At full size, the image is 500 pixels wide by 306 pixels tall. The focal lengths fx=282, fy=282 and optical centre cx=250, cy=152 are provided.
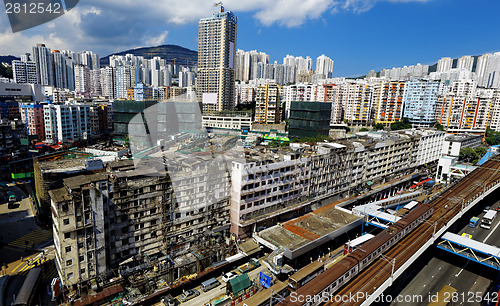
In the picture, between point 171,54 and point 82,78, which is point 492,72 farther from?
point 82,78

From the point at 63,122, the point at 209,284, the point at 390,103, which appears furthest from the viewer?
the point at 390,103

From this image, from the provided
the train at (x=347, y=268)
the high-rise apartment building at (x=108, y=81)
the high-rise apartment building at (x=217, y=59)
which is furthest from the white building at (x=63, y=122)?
the high-rise apartment building at (x=108, y=81)

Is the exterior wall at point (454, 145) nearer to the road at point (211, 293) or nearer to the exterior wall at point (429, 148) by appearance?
the exterior wall at point (429, 148)

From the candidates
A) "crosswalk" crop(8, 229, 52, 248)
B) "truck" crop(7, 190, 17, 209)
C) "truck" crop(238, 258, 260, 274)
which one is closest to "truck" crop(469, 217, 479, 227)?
"truck" crop(238, 258, 260, 274)

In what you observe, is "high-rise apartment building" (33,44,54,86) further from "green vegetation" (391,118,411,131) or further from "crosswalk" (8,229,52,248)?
"green vegetation" (391,118,411,131)

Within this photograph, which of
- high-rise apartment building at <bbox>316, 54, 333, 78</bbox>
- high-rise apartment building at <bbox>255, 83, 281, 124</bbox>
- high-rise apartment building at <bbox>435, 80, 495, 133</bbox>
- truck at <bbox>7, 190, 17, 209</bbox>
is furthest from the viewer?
high-rise apartment building at <bbox>316, 54, 333, 78</bbox>

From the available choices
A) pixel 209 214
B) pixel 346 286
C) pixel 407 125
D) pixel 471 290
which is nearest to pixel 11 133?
pixel 209 214

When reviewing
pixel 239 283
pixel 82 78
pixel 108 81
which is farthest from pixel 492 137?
pixel 82 78
